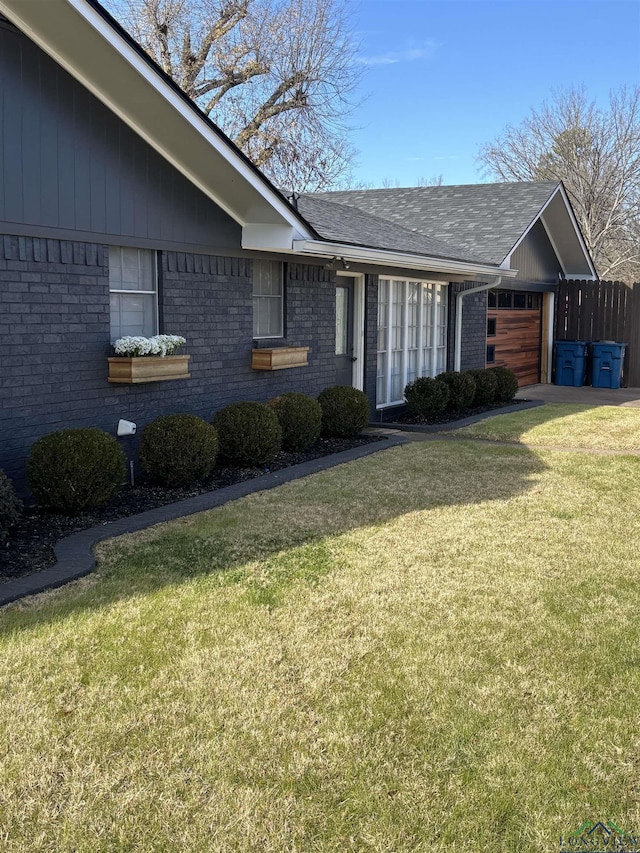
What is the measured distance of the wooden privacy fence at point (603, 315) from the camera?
20516 mm

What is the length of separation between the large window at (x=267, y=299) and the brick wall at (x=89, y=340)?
0.39m

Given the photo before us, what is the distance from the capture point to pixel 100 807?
3219mm

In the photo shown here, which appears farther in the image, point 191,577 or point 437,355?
point 437,355

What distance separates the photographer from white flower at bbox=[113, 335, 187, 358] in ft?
27.2

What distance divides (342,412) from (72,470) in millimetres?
4850

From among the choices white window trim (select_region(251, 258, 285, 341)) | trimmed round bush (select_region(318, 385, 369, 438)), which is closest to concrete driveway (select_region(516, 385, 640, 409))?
trimmed round bush (select_region(318, 385, 369, 438))

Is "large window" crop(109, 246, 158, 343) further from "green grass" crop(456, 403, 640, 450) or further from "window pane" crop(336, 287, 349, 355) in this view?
"green grass" crop(456, 403, 640, 450)

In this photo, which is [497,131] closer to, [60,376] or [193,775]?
[60,376]

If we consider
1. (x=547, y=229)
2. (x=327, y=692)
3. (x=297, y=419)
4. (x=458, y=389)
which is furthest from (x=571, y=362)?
(x=327, y=692)

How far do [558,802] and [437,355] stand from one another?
1305cm

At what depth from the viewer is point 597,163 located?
35062mm

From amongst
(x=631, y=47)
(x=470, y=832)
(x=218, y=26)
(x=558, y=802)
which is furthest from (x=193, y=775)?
(x=631, y=47)

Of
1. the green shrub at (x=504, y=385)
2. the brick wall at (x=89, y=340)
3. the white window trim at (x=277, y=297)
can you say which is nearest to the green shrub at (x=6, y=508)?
the brick wall at (x=89, y=340)

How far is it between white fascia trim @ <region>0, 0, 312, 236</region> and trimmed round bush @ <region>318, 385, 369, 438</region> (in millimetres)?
2288
